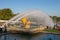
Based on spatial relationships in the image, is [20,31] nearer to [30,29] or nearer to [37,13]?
[30,29]

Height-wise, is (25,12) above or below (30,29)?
above

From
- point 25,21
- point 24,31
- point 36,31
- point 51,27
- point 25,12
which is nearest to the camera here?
point 25,12

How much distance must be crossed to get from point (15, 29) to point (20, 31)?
2325 millimetres

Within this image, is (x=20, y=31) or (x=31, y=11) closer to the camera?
(x=31, y=11)

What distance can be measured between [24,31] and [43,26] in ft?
33.6

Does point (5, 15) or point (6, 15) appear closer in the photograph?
point (5, 15)

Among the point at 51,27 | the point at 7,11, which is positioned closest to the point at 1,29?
the point at 51,27

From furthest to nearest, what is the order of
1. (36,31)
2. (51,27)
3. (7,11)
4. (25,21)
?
(7,11)
(51,27)
(25,21)
(36,31)

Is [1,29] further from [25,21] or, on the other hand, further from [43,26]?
[43,26]

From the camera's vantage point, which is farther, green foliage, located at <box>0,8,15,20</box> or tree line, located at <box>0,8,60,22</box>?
tree line, located at <box>0,8,60,22</box>

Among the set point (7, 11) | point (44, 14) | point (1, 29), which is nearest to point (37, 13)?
point (44, 14)

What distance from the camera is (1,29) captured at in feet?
148

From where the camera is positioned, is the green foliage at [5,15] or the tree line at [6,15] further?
the tree line at [6,15]

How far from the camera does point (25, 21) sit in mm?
55688
